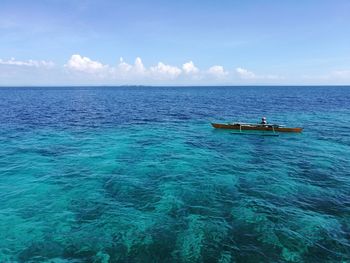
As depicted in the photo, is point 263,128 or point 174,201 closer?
point 174,201

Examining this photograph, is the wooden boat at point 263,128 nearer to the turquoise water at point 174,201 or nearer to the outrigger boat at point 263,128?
the outrigger boat at point 263,128

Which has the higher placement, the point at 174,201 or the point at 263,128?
the point at 263,128

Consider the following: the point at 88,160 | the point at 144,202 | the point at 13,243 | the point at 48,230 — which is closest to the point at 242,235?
the point at 144,202

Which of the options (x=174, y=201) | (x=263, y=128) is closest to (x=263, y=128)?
(x=263, y=128)

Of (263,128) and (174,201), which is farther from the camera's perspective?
(263,128)

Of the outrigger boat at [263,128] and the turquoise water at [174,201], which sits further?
the outrigger boat at [263,128]

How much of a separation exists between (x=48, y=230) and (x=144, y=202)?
646 cm

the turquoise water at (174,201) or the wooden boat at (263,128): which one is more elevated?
the wooden boat at (263,128)

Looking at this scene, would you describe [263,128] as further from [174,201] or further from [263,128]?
[174,201]

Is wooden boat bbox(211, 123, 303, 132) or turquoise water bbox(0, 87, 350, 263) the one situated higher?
wooden boat bbox(211, 123, 303, 132)

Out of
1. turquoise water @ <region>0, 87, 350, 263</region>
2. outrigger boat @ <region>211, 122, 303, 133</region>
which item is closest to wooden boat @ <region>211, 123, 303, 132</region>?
outrigger boat @ <region>211, 122, 303, 133</region>

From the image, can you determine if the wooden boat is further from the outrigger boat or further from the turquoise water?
the turquoise water

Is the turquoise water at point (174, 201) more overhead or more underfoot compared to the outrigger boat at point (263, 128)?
more underfoot

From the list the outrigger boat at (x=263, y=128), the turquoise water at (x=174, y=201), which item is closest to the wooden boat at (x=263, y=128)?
the outrigger boat at (x=263, y=128)
